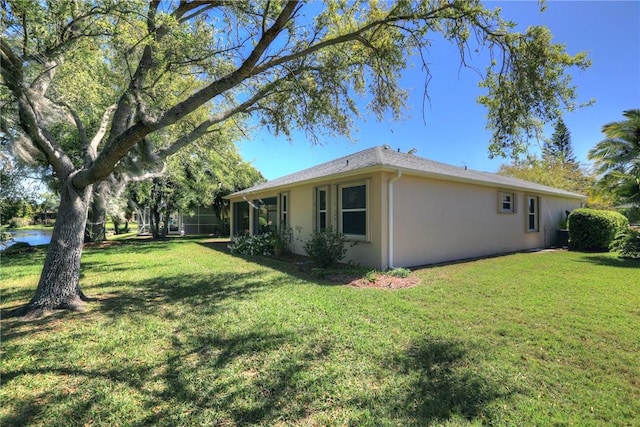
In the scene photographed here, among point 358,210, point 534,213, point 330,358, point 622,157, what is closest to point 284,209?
point 358,210

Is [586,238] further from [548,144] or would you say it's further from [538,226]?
[548,144]

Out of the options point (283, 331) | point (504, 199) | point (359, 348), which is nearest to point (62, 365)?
point (283, 331)

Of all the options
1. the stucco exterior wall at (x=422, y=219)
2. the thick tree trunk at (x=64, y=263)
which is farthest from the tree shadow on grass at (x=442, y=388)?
the thick tree trunk at (x=64, y=263)

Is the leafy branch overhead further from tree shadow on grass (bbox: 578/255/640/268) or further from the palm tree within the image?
the palm tree

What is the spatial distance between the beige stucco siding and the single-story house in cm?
3

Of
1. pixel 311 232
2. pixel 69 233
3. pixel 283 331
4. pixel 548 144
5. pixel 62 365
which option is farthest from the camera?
pixel 311 232

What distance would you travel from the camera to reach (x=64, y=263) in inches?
208

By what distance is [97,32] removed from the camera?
492 centimetres

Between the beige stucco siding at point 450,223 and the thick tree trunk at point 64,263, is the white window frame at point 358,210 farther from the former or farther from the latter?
the thick tree trunk at point 64,263

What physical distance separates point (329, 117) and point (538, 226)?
1305 centimetres

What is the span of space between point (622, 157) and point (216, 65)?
52.2 ft

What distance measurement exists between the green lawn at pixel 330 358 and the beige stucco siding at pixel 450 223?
8.93 feet

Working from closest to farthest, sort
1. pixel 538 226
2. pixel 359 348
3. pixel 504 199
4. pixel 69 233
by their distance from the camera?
1. pixel 359 348
2. pixel 69 233
3. pixel 504 199
4. pixel 538 226

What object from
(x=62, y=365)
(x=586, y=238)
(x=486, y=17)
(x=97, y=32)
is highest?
(x=486, y=17)
